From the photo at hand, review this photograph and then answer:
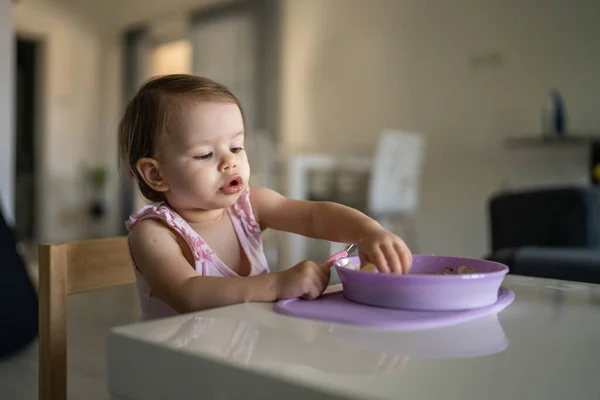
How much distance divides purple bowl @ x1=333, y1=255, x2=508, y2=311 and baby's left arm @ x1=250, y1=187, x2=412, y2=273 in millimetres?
50

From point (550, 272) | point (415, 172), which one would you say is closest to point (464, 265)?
point (550, 272)

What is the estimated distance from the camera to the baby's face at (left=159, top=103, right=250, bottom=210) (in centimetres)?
66

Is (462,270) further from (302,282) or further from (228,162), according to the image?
(228,162)

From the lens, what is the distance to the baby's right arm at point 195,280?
1.69 feet

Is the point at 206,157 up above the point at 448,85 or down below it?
below

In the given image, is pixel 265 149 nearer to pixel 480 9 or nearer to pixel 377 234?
pixel 480 9

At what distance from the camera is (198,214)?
0.74 meters

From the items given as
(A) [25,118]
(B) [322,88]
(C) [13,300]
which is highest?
(B) [322,88]

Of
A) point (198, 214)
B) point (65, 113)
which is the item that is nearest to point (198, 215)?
point (198, 214)

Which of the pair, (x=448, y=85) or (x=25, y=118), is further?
(x=25, y=118)

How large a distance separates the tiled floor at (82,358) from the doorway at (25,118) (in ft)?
12.5

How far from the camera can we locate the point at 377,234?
1.88 feet

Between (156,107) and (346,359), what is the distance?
1.51ft

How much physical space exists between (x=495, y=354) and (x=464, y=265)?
26cm
